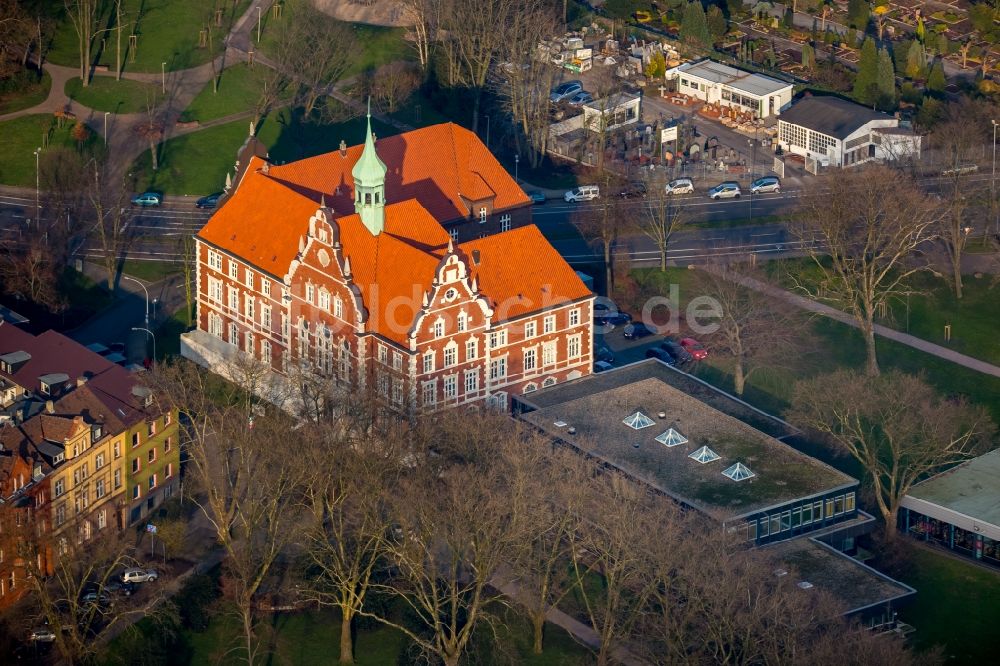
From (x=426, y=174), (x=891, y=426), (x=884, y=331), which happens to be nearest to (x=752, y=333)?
(x=884, y=331)

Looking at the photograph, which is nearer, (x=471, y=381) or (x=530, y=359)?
(x=471, y=381)

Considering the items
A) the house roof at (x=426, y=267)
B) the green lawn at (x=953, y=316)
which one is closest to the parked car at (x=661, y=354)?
the house roof at (x=426, y=267)

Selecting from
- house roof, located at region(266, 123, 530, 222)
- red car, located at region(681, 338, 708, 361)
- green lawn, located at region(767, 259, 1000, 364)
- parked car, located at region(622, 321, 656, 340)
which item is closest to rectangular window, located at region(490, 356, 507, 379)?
house roof, located at region(266, 123, 530, 222)

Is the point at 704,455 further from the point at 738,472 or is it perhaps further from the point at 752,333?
the point at 752,333

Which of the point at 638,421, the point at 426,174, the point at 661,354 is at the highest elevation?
the point at 426,174

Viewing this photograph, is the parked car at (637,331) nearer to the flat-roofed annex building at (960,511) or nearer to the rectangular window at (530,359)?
the rectangular window at (530,359)

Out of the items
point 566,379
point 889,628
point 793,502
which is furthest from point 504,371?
point 889,628

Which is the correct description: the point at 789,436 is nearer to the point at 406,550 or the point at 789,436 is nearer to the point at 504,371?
the point at 504,371
